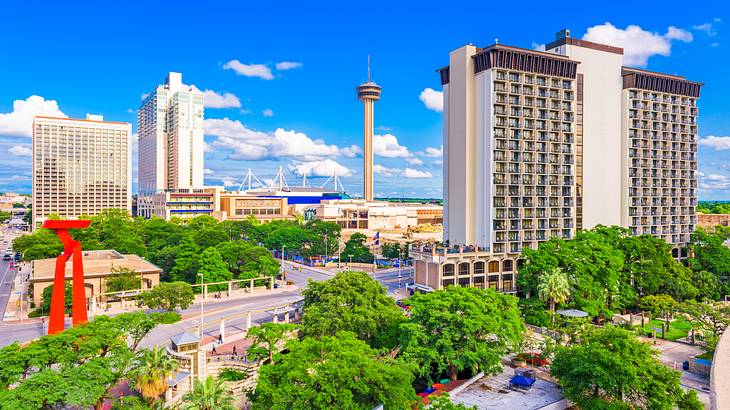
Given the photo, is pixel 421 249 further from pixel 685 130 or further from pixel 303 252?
pixel 685 130

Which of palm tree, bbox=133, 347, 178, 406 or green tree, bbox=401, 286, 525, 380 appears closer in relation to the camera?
palm tree, bbox=133, 347, 178, 406

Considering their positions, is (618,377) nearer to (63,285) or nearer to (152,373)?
(152,373)

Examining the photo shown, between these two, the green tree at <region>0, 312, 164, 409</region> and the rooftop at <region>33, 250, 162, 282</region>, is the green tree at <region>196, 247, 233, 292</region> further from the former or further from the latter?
the green tree at <region>0, 312, 164, 409</region>

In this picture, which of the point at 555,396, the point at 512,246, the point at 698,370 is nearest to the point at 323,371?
the point at 555,396

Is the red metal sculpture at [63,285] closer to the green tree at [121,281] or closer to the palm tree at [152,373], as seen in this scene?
the palm tree at [152,373]

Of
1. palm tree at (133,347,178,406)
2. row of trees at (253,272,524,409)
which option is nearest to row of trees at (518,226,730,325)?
row of trees at (253,272,524,409)

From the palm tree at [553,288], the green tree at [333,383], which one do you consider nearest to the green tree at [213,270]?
the green tree at [333,383]
